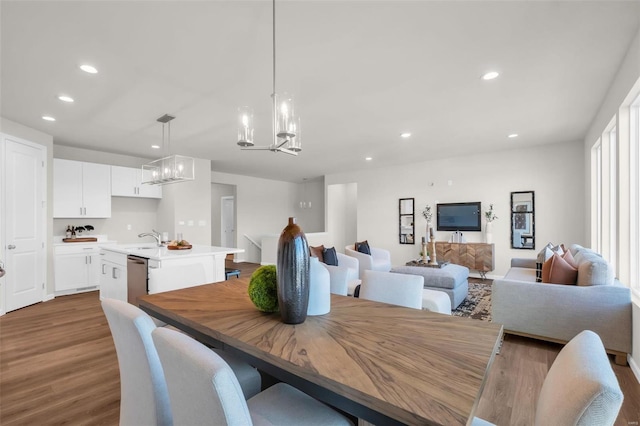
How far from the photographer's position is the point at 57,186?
194 inches

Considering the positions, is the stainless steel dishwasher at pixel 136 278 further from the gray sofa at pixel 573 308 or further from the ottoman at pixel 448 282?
the gray sofa at pixel 573 308

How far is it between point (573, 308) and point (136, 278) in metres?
4.50

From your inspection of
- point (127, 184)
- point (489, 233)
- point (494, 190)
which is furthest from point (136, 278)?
point (494, 190)

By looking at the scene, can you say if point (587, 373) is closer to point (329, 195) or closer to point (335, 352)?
point (335, 352)

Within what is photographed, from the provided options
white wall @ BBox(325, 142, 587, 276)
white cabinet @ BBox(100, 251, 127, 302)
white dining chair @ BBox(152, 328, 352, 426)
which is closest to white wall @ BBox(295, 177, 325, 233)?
white wall @ BBox(325, 142, 587, 276)

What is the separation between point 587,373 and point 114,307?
1.51 metres

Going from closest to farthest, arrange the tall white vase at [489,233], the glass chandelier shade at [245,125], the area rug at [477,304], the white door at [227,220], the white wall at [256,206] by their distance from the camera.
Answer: the glass chandelier shade at [245,125] < the area rug at [477,304] < the tall white vase at [489,233] < the white wall at [256,206] < the white door at [227,220]

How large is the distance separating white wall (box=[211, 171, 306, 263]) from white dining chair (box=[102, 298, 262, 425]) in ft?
24.3

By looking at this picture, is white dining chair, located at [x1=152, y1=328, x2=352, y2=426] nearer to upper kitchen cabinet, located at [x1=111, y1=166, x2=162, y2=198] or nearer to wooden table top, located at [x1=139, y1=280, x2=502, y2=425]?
wooden table top, located at [x1=139, y1=280, x2=502, y2=425]

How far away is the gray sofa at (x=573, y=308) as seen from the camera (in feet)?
8.50

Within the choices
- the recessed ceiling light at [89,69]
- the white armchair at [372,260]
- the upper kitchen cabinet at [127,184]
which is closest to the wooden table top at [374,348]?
the recessed ceiling light at [89,69]

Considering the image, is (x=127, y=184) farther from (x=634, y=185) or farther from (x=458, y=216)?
(x=634, y=185)

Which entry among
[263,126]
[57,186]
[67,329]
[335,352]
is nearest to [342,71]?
[263,126]

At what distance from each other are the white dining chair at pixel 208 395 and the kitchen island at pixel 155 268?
138 cm
